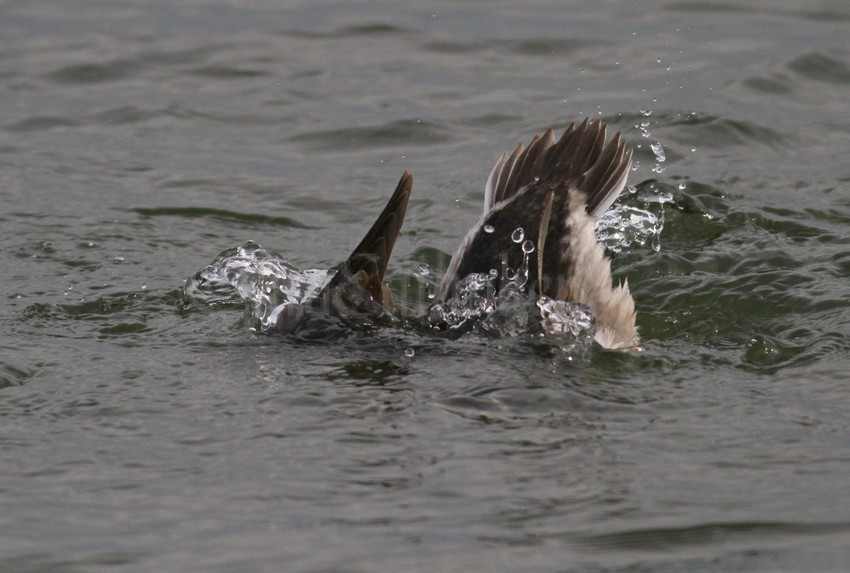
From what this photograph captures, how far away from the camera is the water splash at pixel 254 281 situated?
663cm

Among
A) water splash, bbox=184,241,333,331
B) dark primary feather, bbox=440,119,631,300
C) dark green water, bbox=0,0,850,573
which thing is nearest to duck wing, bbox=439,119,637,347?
dark primary feather, bbox=440,119,631,300

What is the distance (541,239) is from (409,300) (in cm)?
156

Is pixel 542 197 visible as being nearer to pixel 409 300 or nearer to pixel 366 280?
pixel 366 280

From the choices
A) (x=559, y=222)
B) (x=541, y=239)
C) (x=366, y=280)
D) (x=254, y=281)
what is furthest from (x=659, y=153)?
(x=366, y=280)

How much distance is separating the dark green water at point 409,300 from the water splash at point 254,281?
13 centimetres

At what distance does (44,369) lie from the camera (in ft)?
18.9

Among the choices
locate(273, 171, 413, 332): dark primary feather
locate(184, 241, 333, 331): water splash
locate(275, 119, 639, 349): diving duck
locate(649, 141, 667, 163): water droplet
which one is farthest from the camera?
locate(649, 141, 667, 163): water droplet

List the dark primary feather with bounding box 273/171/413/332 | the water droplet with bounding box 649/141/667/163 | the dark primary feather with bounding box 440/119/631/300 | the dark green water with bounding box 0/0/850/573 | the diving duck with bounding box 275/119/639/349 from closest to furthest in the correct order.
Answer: the dark green water with bounding box 0/0/850/573
the dark primary feather with bounding box 273/171/413/332
the diving duck with bounding box 275/119/639/349
the dark primary feather with bounding box 440/119/631/300
the water droplet with bounding box 649/141/667/163

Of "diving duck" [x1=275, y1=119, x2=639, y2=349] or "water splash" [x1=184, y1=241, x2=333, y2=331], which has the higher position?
"diving duck" [x1=275, y1=119, x2=639, y2=349]

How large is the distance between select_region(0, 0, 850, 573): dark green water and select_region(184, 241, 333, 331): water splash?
13 centimetres

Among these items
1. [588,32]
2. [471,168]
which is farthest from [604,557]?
[588,32]

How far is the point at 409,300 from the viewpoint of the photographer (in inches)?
287

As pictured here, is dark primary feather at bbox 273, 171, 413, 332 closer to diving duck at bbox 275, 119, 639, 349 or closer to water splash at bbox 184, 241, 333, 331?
diving duck at bbox 275, 119, 639, 349

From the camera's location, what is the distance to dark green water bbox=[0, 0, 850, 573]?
165 inches
